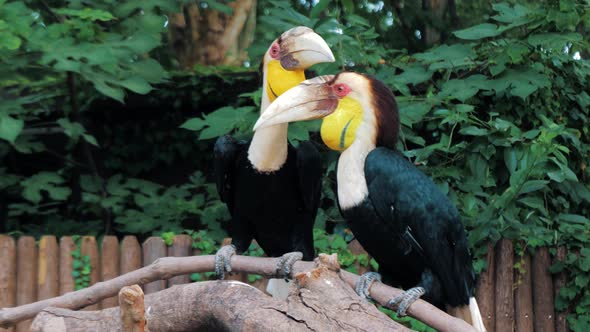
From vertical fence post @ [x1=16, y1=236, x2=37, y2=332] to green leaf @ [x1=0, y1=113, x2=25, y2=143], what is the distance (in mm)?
510

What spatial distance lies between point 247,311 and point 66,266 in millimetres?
2294

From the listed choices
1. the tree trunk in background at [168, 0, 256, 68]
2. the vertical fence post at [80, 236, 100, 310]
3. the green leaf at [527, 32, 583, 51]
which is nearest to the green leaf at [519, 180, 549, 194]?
the green leaf at [527, 32, 583, 51]

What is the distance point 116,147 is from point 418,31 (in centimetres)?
256

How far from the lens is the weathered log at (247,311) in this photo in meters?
2.32

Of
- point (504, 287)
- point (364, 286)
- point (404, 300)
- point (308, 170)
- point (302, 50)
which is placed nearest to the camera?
point (404, 300)

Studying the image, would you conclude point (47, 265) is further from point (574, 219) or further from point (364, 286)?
point (574, 219)

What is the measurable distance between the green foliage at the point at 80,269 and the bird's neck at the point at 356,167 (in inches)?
72.7

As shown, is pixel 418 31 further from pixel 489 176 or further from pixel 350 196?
pixel 350 196

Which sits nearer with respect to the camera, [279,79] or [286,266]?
Result: [286,266]

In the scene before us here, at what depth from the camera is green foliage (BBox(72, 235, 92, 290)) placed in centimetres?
449

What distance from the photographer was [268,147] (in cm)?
353

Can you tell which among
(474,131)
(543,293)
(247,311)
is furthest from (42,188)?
(247,311)

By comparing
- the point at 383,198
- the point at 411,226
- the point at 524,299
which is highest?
the point at 383,198

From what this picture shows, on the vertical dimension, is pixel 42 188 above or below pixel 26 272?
above
